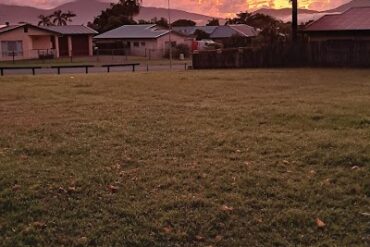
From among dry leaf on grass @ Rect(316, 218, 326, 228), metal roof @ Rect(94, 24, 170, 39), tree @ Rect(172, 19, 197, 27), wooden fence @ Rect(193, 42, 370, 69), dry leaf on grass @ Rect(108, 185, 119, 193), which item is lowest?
dry leaf on grass @ Rect(316, 218, 326, 228)

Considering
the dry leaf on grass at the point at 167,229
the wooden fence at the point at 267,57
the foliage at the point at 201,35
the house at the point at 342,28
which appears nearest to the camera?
the dry leaf on grass at the point at 167,229

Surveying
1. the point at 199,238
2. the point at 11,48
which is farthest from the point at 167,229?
the point at 11,48

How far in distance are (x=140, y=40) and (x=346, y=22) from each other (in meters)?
36.3

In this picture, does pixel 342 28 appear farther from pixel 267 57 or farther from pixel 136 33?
pixel 136 33

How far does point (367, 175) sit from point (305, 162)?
96 centimetres

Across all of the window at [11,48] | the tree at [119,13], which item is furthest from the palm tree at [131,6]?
the window at [11,48]

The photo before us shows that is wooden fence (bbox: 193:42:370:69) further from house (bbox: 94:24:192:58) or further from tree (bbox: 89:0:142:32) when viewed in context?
tree (bbox: 89:0:142:32)

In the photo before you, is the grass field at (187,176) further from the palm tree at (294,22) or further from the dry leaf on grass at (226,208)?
the palm tree at (294,22)

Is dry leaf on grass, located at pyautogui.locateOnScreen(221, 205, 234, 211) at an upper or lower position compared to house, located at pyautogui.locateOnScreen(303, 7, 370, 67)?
lower

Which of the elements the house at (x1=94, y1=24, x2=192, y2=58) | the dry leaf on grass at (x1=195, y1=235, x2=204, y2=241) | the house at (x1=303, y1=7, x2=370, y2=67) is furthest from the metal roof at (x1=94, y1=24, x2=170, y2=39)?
the dry leaf on grass at (x1=195, y1=235, x2=204, y2=241)

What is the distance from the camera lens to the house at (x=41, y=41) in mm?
57625

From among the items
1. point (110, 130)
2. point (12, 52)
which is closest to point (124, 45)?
point (12, 52)

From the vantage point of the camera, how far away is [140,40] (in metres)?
68.5

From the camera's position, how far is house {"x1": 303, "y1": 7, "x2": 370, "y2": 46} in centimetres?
3506
